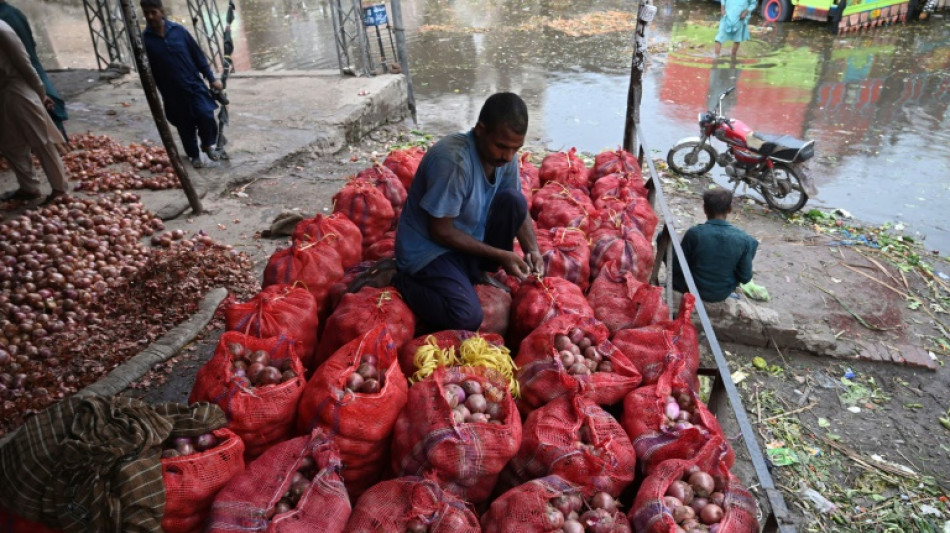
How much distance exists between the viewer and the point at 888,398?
3686mm

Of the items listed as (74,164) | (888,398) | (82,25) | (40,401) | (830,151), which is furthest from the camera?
(82,25)

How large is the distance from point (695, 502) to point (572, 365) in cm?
72

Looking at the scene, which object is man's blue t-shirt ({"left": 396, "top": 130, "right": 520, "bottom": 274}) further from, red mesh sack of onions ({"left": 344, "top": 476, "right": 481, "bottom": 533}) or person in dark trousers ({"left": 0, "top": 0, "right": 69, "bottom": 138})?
person in dark trousers ({"left": 0, "top": 0, "right": 69, "bottom": 138})

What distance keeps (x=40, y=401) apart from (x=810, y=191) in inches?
266

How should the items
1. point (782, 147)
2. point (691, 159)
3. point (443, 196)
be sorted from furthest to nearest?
point (691, 159) < point (782, 147) < point (443, 196)

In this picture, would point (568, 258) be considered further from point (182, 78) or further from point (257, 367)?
point (182, 78)

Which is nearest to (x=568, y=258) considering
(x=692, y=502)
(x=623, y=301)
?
(x=623, y=301)

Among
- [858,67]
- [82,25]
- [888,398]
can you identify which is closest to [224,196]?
[888,398]

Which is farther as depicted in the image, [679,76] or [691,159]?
[679,76]

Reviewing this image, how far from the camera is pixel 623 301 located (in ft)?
10.2

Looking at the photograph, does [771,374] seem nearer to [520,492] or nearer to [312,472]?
[520,492]

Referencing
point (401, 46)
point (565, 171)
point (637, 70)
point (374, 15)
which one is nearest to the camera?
point (565, 171)

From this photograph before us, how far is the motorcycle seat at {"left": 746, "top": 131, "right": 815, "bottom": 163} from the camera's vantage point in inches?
237

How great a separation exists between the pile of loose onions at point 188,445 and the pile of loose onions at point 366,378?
1.63ft
